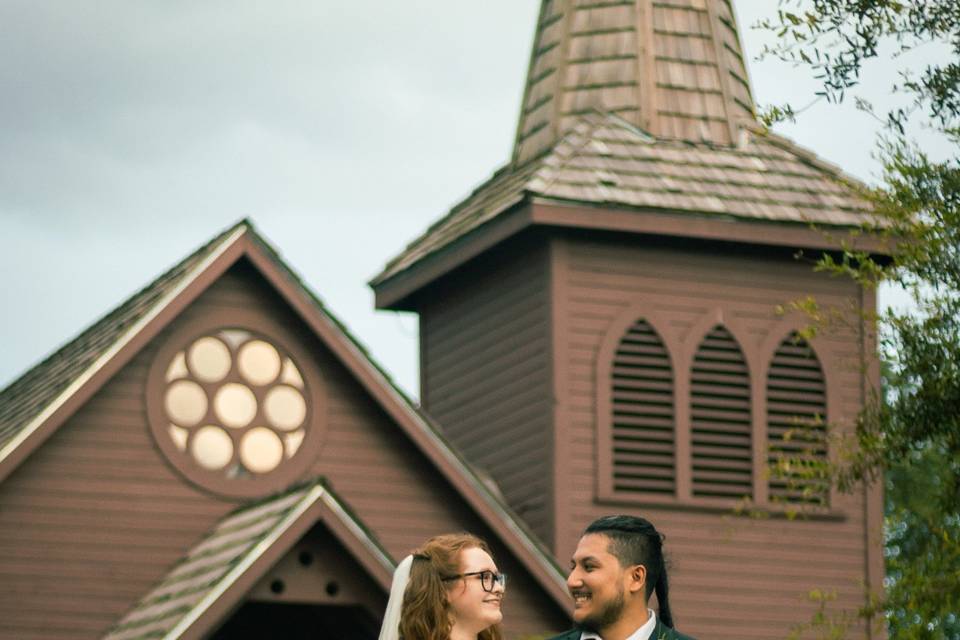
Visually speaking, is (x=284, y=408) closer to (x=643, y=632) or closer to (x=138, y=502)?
(x=138, y=502)

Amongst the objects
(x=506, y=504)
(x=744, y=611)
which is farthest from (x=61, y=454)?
(x=744, y=611)

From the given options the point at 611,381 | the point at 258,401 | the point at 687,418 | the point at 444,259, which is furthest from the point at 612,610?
the point at 444,259

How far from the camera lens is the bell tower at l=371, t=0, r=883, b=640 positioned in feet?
75.4

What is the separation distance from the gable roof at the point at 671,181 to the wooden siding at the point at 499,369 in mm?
602

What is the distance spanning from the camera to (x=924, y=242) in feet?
48.9

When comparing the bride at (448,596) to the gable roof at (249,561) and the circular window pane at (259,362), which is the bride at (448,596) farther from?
the circular window pane at (259,362)

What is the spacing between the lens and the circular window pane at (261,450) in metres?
20.9

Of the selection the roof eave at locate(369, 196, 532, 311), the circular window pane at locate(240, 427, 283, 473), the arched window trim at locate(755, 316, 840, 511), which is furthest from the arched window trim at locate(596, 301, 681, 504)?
the circular window pane at locate(240, 427, 283, 473)

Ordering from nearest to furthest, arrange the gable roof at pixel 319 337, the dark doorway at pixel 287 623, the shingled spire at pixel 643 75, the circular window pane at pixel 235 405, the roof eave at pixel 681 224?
the dark doorway at pixel 287 623 → the gable roof at pixel 319 337 → the circular window pane at pixel 235 405 → the roof eave at pixel 681 224 → the shingled spire at pixel 643 75

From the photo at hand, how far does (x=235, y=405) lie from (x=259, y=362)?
450mm

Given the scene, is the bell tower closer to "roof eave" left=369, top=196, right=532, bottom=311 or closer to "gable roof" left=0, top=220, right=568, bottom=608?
"roof eave" left=369, top=196, right=532, bottom=311

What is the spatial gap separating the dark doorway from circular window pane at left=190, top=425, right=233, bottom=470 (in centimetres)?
149

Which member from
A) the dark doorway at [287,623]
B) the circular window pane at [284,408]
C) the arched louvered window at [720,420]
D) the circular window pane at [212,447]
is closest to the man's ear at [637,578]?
the dark doorway at [287,623]

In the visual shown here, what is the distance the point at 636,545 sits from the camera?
786cm
